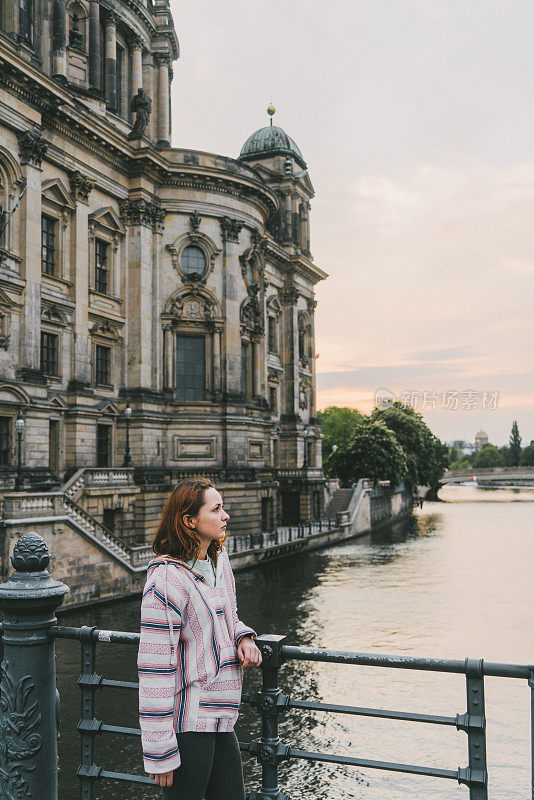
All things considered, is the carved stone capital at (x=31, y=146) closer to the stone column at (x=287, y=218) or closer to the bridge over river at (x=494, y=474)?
the stone column at (x=287, y=218)

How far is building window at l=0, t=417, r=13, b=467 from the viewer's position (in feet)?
96.0

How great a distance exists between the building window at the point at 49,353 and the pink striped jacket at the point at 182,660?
29.6 metres

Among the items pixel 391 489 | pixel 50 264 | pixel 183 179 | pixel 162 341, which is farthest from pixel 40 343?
pixel 391 489

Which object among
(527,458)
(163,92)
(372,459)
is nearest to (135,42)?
(163,92)

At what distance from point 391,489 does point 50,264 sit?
173 feet

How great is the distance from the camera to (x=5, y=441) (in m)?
29.4

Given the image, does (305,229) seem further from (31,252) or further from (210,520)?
(210,520)

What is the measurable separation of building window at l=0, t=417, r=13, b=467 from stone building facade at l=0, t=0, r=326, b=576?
0.37ft

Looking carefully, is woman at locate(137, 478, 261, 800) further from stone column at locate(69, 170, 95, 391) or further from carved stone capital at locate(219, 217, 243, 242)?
carved stone capital at locate(219, 217, 243, 242)

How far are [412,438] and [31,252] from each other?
203ft

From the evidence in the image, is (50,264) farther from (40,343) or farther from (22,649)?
(22,649)

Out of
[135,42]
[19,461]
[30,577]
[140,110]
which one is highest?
[135,42]

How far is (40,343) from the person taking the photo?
3180cm

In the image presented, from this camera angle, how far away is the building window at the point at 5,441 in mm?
29266
